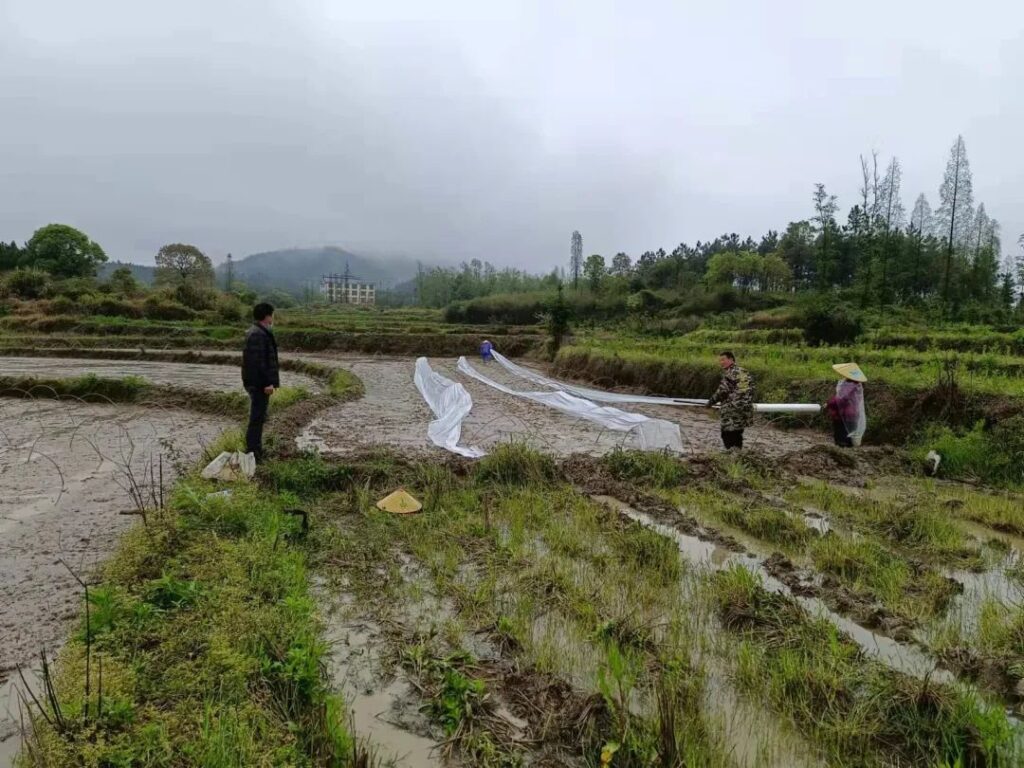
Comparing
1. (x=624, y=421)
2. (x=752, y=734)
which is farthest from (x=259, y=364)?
(x=752, y=734)

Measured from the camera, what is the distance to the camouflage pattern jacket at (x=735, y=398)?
741 centimetres

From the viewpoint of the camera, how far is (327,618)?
3494 mm

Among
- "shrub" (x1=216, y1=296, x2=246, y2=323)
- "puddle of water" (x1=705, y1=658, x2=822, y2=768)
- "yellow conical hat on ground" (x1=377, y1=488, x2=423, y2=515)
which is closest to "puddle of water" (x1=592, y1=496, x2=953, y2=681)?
"puddle of water" (x1=705, y1=658, x2=822, y2=768)

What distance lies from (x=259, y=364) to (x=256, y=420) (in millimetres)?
626

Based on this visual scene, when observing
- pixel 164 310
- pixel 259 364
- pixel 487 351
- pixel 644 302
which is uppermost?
pixel 644 302

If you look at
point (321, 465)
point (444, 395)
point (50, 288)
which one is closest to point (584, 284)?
point (50, 288)

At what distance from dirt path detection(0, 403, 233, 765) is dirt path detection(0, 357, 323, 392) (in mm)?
3061

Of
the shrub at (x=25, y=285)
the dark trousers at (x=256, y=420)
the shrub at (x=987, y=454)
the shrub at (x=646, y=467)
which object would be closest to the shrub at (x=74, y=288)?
the shrub at (x=25, y=285)

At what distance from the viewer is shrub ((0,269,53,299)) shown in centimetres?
3212

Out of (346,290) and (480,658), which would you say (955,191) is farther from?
(346,290)

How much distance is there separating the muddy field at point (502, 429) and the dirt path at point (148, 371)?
3451 mm

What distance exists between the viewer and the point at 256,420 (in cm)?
627

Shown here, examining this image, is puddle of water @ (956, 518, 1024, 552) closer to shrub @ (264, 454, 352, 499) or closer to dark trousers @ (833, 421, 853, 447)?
dark trousers @ (833, 421, 853, 447)

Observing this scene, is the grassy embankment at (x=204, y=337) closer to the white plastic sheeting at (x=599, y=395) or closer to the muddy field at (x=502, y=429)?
the white plastic sheeting at (x=599, y=395)
